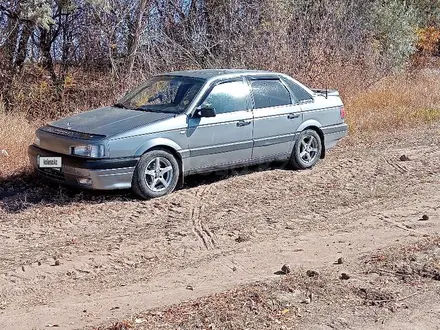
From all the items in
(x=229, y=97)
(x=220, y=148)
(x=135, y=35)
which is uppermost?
(x=135, y=35)

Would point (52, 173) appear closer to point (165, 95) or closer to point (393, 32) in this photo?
point (165, 95)

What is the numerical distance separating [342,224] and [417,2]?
20.7 meters

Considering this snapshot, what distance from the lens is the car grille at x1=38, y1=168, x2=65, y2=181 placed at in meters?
7.46

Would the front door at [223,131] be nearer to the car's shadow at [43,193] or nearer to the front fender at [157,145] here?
the front fender at [157,145]

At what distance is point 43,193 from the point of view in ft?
25.3

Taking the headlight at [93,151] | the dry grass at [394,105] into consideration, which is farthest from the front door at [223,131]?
the dry grass at [394,105]

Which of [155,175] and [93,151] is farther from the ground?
[93,151]

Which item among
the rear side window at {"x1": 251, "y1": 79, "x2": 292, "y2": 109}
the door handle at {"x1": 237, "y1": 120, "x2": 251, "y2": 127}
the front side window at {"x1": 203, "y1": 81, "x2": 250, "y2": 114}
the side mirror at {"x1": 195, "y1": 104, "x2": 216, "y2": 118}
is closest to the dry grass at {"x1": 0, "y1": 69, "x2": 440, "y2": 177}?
the side mirror at {"x1": 195, "y1": 104, "x2": 216, "y2": 118}

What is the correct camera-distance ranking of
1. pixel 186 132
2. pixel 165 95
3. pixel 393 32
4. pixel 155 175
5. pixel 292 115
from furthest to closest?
pixel 393 32, pixel 292 115, pixel 165 95, pixel 186 132, pixel 155 175

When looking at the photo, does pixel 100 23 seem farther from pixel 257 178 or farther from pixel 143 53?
pixel 257 178

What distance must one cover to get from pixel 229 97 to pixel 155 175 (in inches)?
64.0

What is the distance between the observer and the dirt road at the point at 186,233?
194 inches

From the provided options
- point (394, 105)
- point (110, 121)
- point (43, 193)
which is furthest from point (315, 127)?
point (394, 105)

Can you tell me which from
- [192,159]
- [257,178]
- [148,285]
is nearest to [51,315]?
[148,285]
